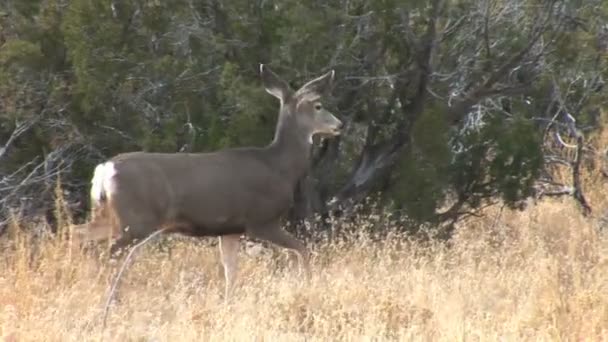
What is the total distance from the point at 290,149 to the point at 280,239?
0.94 meters

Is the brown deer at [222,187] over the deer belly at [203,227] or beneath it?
over

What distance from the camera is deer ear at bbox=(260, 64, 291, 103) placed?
9898mm

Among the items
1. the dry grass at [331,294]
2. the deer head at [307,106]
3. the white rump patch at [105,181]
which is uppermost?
the deer head at [307,106]

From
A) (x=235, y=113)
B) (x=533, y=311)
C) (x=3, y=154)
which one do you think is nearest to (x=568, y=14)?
(x=235, y=113)

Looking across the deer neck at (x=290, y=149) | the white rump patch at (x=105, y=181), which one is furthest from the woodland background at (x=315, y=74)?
the white rump patch at (x=105, y=181)

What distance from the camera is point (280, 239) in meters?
9.64

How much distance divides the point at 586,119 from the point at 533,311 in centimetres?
620

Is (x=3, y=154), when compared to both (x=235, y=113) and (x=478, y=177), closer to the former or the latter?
(x=235, y=113)

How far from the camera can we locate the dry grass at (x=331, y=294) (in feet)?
24.0

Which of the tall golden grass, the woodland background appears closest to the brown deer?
the tall golden grass

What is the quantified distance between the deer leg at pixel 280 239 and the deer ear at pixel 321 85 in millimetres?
1261

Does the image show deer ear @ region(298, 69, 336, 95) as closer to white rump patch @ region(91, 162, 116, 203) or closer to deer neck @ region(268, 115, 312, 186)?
deer neck @ region(268, 115, 312, 186)

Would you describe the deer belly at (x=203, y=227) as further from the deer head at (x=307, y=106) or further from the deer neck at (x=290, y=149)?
the deer head at (x=307, y=106)

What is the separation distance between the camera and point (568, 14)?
11.0 m
